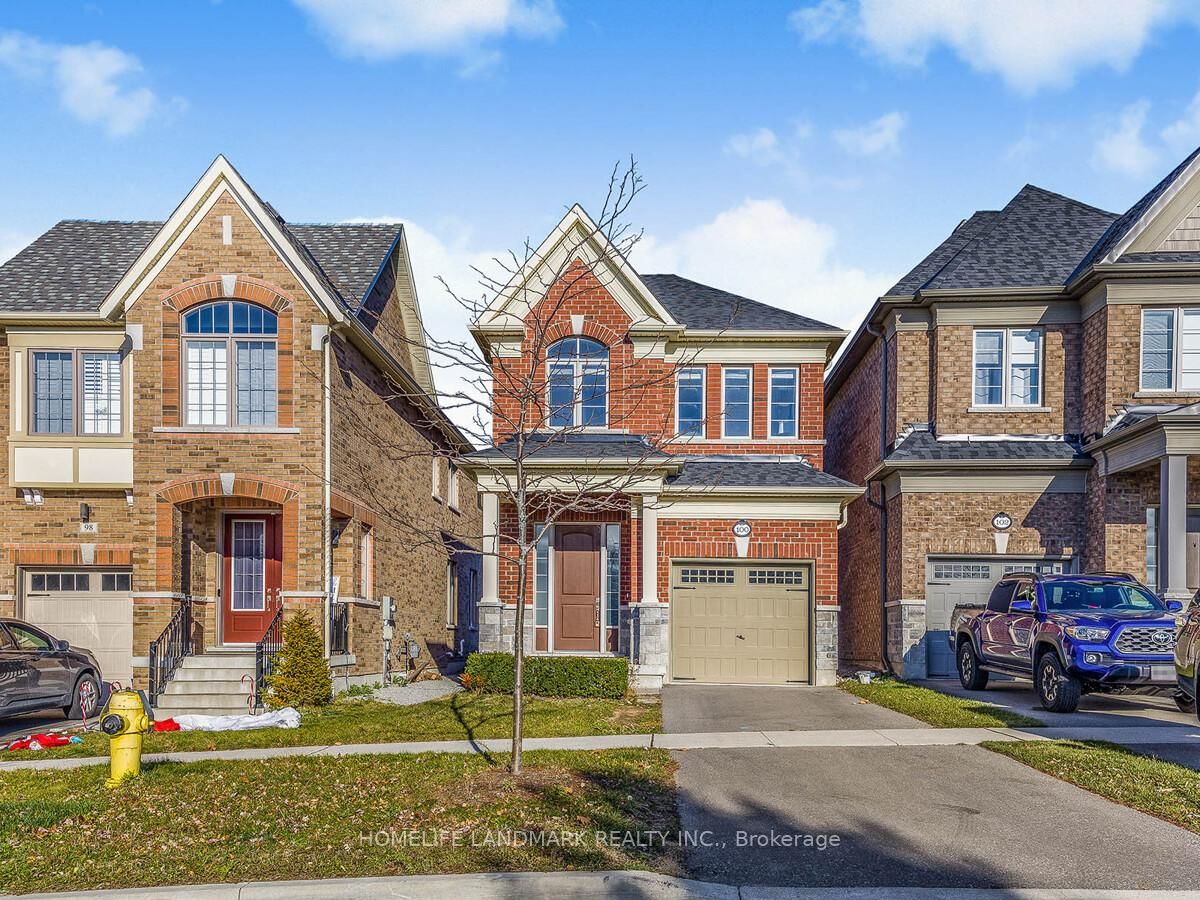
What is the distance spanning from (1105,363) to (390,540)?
46.3 feet

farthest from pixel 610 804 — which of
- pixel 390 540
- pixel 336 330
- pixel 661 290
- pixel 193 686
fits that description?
pixel 661 290

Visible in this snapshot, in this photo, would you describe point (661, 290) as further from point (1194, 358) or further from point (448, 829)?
point (448, 829)

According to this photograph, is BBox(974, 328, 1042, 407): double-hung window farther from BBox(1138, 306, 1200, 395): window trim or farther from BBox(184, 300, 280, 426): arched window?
BBox(184, 300, 280, 426): arched window

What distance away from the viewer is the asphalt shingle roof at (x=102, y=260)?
18.8m

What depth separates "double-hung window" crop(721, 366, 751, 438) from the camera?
68.0 ft

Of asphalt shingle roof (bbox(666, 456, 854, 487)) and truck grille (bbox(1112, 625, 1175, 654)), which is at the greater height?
asphalt shingle roof (bbox(666, 456, 854, 487))

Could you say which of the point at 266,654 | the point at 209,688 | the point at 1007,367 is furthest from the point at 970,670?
the point at 209,688

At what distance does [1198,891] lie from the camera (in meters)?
6.32

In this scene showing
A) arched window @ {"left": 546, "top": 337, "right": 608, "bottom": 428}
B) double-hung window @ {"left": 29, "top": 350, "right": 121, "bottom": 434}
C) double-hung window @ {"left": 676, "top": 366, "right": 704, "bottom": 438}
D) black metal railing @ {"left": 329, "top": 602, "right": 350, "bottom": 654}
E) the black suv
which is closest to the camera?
the black suv

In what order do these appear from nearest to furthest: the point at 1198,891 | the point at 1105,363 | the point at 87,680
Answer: the point at 1198,891 → the point at 87,680 → the point at 1105,363

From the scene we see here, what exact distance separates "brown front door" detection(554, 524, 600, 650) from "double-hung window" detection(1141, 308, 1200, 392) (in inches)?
418

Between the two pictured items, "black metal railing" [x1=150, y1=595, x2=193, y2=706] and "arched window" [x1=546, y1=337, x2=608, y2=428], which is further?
"arched window" [x1=546, y1=337, x2=608, y2=428]

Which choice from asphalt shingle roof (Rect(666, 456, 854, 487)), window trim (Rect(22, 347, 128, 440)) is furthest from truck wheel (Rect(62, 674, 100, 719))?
asphalt shingle roof (Rect(666, 456, 854, 487))

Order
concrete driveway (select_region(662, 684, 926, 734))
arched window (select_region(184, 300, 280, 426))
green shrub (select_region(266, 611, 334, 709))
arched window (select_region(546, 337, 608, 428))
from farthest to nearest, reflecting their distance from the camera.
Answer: arched window (select_region(546, 337, 608, 428)), arched window (select_region(184, 300, 280, 426)), green shrub (select_region(266, 611, 334, 709)), concrete driveway (select_region(662, 684, 926, 734))
